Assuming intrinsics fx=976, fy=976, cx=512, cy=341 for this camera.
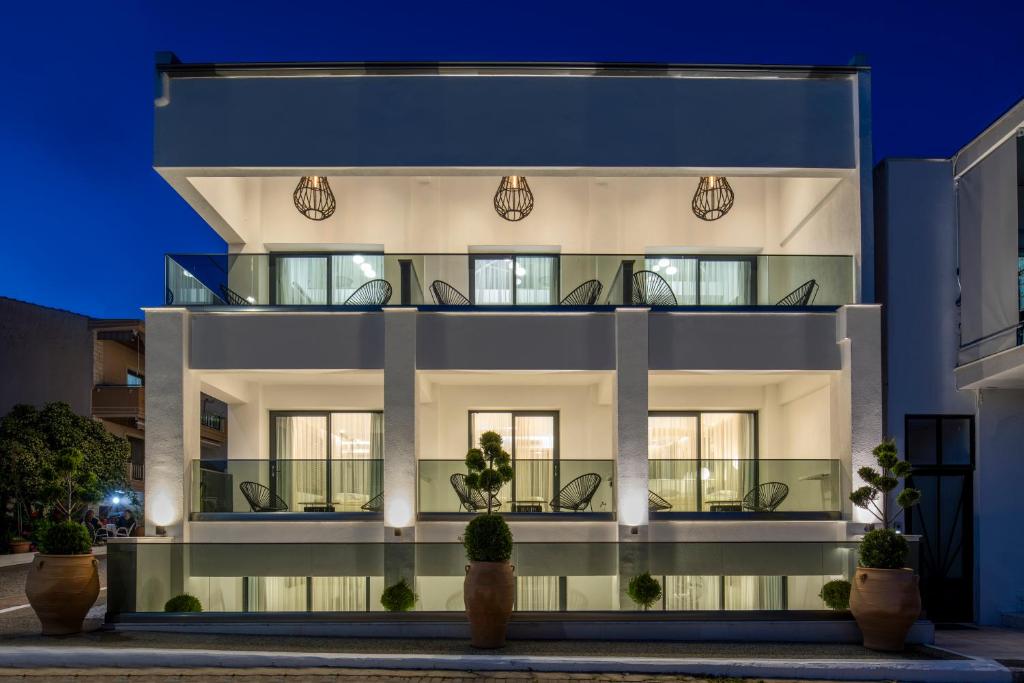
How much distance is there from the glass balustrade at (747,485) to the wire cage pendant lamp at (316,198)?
7.98m

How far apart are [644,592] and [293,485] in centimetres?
660

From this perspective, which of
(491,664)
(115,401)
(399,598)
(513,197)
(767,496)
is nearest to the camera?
(491,664)

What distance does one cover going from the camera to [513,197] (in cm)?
1894

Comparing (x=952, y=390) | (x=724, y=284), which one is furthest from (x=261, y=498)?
(x=952, y=390)

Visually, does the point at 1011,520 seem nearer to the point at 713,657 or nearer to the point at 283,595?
the point at 713,657

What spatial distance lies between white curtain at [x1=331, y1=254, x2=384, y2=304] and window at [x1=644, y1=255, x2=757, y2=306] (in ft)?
15.7

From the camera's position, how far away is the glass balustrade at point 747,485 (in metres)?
16.1

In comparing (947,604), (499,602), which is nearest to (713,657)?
(499,602)

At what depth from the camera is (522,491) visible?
54.5 feet

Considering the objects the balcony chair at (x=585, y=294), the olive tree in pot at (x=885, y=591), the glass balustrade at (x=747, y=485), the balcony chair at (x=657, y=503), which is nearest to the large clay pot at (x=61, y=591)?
the balcony chair at (x=585, y=294)

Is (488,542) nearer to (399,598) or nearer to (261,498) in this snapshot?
(399,598)

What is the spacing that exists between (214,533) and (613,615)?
274 inches

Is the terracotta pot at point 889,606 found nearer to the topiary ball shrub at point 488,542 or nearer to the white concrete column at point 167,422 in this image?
the topiary ball shrub at point 488,542

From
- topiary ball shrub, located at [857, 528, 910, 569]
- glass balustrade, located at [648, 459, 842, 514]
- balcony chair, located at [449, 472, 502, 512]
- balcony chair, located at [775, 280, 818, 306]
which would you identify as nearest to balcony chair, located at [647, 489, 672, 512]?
glass balustrade, located at [648, 459, 842, 514]
